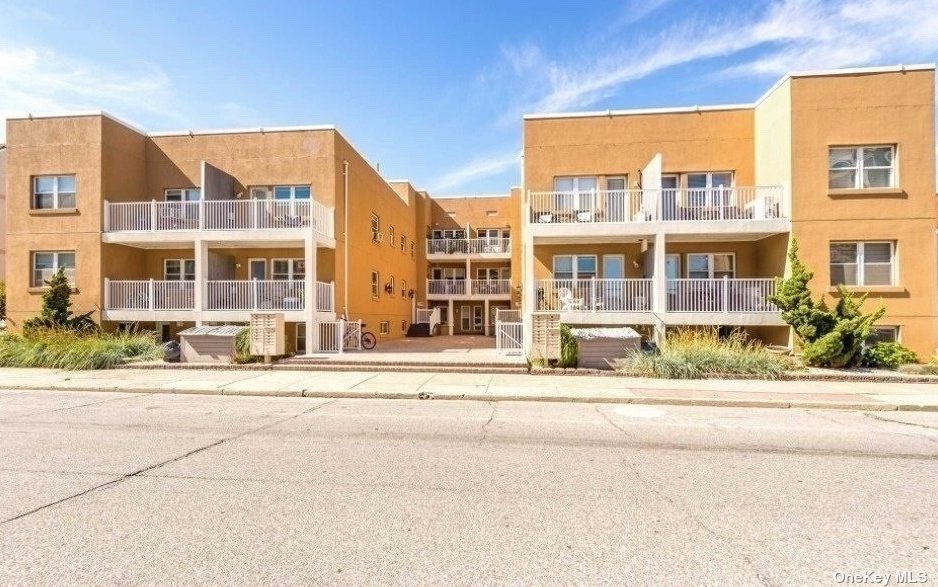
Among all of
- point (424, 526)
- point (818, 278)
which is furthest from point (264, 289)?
Result: point (818, 278)

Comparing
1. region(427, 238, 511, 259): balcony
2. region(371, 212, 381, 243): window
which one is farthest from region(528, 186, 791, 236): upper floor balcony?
region(427, 238, 511, 259): balcony

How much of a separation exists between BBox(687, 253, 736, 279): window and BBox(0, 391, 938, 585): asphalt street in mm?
9286

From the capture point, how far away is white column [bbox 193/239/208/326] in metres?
16.1

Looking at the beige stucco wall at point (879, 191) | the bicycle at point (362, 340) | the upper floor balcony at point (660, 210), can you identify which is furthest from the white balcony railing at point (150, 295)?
the beige stucco wall at point (879, 191)

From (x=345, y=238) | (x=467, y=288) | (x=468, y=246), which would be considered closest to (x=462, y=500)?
(x=345, y=238)

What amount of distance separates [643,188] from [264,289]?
13177 millimetres

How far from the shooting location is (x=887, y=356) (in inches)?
507

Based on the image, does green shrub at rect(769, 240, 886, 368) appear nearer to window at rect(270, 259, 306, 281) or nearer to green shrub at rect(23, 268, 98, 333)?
window at rect(270, 259, 306, 281)

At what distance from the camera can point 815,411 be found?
887 centimetres

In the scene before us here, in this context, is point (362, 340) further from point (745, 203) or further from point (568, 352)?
point (745, 203)

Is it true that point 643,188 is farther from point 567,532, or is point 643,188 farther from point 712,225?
point 567,532

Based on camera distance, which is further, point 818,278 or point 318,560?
point 818,278

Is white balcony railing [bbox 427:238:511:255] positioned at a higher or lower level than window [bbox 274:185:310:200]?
lower

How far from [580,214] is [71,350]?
1564 centimetres
